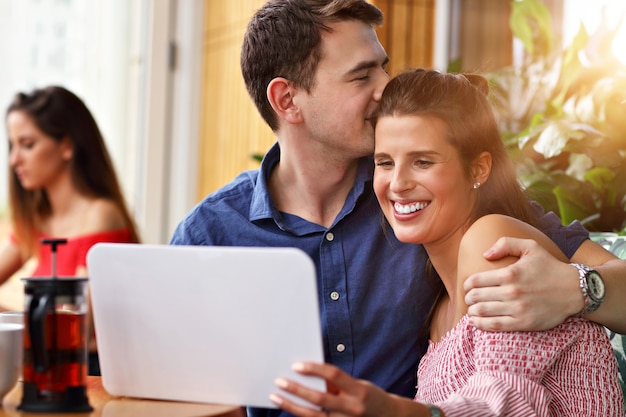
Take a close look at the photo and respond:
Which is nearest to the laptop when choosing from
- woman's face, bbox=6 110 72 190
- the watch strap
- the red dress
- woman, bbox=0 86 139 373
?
the watch strap

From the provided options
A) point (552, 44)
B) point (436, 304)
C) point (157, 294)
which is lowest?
point (436, 304)

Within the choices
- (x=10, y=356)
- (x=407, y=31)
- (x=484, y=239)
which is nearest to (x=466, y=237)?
(x=484, y=239)

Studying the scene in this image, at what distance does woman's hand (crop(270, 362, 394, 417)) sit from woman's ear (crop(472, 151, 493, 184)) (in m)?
0.55

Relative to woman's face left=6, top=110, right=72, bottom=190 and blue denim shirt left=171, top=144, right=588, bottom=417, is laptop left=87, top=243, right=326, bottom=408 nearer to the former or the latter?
blue denim shirt left=171, top=144, right=588, bottom=417

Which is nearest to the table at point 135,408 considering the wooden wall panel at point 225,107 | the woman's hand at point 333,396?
the woman's hand at point 333,396

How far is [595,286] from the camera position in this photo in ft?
4.99

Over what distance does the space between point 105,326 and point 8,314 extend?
11.8 inches

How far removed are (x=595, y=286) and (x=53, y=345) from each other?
0.88 metres

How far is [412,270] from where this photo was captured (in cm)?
187

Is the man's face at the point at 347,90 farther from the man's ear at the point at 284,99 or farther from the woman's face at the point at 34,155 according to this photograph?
the woman's face at the point at 34,155

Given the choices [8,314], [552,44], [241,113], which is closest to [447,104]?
[8,314]

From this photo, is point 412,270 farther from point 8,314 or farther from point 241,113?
point 241,113

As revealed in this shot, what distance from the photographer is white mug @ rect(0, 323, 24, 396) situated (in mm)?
1366

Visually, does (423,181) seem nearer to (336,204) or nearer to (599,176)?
(336,204)
